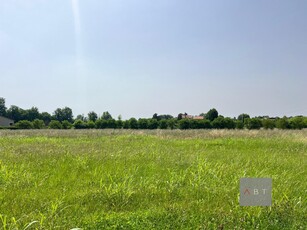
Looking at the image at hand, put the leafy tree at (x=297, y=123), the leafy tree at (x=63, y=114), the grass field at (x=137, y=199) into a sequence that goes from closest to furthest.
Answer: the grass field at (x=137, y=199), the leafy tree at (x=297, y=123), the leafy tree at (x=63, y=114)

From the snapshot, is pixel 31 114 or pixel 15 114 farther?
pixel 15 114

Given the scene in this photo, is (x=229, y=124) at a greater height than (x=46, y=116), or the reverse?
(x=46, y=116)

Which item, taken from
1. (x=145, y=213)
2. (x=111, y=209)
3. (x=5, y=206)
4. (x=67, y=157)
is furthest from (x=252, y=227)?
(x=67, y=157)

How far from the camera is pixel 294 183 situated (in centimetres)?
446

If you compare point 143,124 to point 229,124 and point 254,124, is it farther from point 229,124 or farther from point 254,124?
point 254,124

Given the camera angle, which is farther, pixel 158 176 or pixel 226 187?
pixel 158 176

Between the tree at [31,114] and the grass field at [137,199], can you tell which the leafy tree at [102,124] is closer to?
the grass field at [137,199]

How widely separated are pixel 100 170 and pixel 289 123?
37745mm

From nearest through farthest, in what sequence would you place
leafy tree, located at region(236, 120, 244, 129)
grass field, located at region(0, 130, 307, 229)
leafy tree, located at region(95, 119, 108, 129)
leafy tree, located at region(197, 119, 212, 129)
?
grass field, located at region(0, 130, 307, 229) → leafy tree, located at region(236, 120, 244, 129) → leafy tree, located at region(197, 119, 212, 129) → leafy tree, located at region(95, 119, 108, 129)

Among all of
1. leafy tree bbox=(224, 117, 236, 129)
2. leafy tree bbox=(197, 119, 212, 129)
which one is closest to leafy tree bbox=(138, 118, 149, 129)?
leafy tree bbox=(197, 119, 212, 129)

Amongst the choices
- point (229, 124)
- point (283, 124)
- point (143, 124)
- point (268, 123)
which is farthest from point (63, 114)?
point (283, 124)

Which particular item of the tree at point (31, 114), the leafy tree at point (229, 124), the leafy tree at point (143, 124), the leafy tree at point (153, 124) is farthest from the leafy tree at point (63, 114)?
the leafy tree at point (229, 124)

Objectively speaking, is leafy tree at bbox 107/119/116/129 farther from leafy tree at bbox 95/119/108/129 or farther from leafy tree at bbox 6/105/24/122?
leafy tree at bbox 6/105/24/122

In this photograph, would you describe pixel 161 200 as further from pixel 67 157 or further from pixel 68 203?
pixel 67 157
